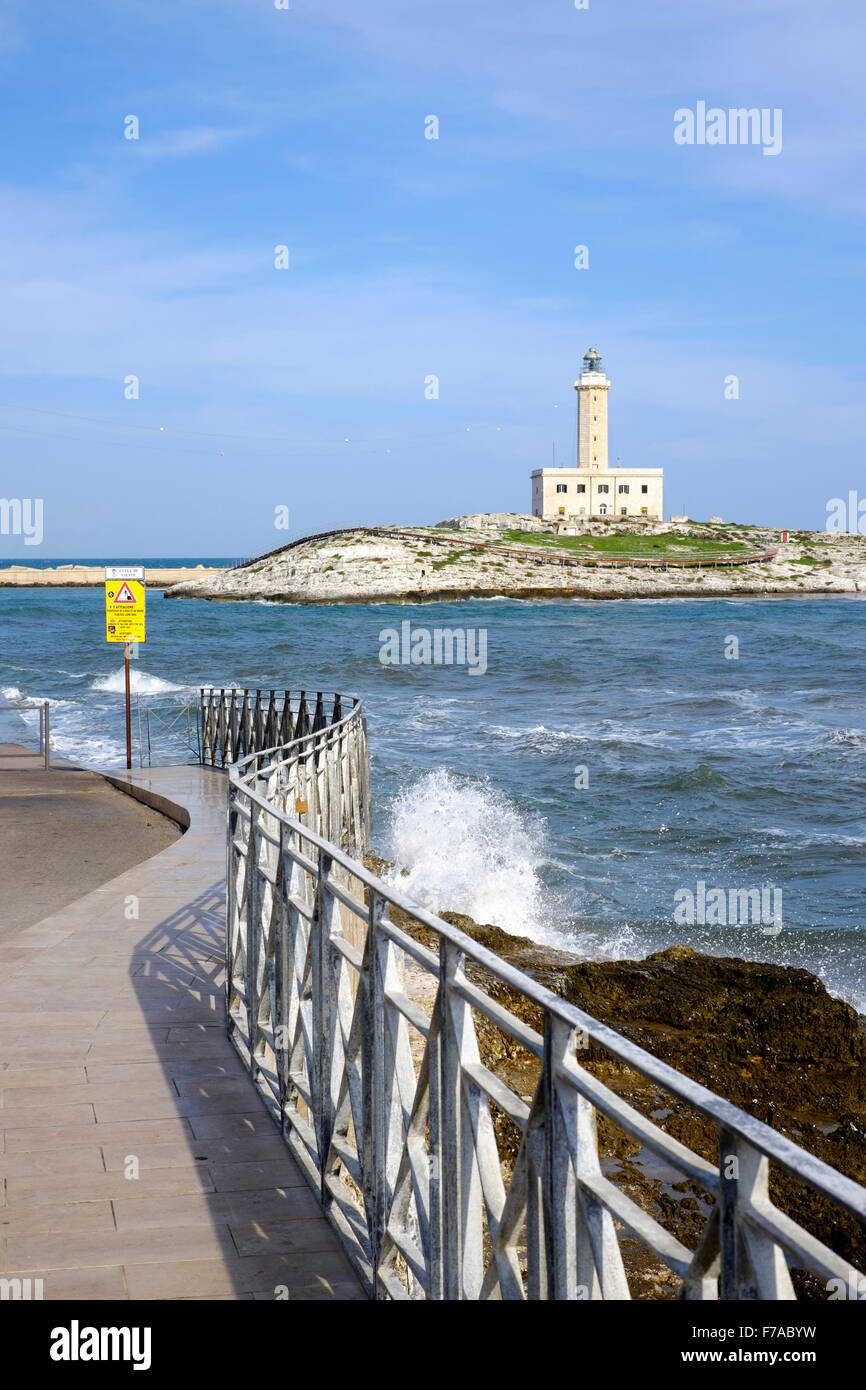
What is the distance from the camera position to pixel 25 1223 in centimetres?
430

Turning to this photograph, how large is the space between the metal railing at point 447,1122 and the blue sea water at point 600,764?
7.18 meters

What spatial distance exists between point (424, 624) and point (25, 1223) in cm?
7241

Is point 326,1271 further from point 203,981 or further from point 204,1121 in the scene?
point 203,981

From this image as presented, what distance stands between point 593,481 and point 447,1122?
431ft

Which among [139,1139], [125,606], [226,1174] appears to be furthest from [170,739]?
[226,1174]

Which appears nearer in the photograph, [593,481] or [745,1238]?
[745,1238]

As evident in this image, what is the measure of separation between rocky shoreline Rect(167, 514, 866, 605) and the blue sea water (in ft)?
131

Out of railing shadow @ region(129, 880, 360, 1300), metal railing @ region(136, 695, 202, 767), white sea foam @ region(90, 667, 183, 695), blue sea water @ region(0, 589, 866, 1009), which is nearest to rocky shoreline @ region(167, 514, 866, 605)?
blue sea water @ region(0, 589, 866, 1009)

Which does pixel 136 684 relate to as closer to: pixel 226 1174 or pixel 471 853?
pixel 471 853

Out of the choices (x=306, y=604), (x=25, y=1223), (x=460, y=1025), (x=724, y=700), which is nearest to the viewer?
(x=460, y=1025)

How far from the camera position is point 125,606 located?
17.8 meters

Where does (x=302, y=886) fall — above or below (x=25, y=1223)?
above
